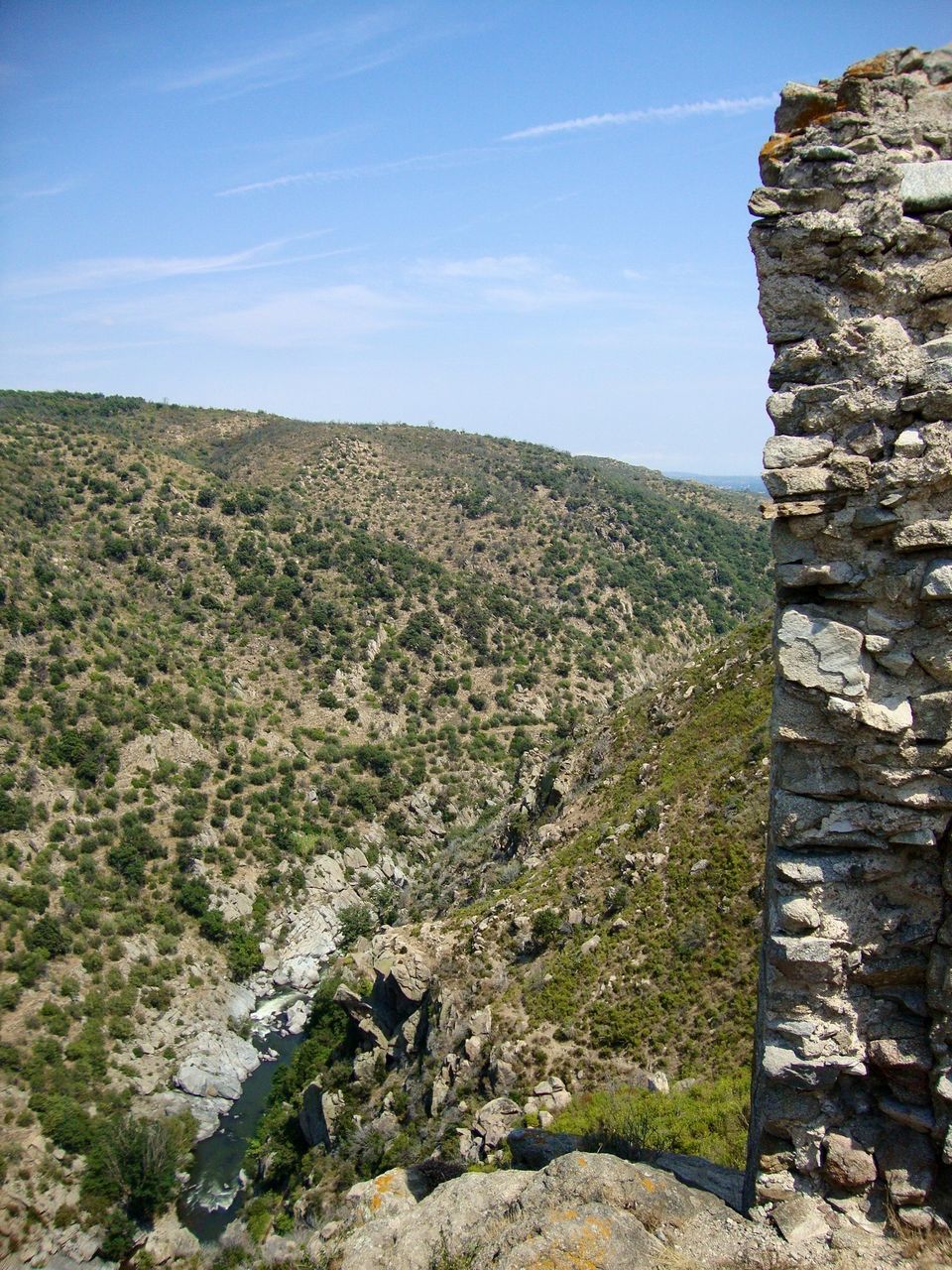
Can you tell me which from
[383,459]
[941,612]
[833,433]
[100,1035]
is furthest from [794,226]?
[383,459]

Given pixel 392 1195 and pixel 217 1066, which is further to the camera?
pixel 217 1066

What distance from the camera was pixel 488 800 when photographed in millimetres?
41469

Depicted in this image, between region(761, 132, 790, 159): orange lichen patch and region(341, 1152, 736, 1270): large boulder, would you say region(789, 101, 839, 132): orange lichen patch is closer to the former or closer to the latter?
region(761, 132, 790, 159): orange lichen patch

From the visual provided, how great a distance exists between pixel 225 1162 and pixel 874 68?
28456 millimetres

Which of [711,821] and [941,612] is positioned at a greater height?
[941,612]

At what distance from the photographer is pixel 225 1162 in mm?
23719

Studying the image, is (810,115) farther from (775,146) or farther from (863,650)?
(863,650)

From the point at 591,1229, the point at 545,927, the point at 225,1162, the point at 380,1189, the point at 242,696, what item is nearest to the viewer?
the point at 591,1229

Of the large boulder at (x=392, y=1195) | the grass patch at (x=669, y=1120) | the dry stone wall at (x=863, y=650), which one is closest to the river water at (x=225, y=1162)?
the grass patch at (x=669, y=1120)

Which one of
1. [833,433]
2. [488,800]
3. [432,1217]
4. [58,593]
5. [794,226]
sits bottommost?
[488,800]

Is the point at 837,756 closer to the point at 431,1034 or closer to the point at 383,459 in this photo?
the point at 431,1034

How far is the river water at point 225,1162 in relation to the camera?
851 inches

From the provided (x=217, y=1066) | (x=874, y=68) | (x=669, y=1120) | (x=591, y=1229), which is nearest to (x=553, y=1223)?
(x=591, y=1229)

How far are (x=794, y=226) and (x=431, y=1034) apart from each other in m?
15.5
